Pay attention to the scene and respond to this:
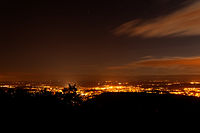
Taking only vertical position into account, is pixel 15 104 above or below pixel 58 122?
above

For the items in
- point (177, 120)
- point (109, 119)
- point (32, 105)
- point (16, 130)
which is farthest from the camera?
point (177, 120)

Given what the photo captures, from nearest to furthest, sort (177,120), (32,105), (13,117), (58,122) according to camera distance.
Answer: (13,117), (58,122), (32,105), (177,120)

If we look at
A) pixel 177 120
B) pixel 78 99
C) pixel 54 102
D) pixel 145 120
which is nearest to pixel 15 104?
pixel 54 102

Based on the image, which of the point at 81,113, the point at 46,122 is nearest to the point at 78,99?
the point at 81,113

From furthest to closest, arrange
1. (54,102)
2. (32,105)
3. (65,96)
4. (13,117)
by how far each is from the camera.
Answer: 1. (65,96)
2. (54,102)
3. (32,105)
4. (13,117)

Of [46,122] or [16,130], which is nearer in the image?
[16,130]

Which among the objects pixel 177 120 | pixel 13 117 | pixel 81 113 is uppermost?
pixel 13 117

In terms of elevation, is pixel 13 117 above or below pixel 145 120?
above

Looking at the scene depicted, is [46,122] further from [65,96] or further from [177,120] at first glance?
[177,120]

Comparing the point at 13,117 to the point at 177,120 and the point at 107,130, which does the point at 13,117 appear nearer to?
the point at 107,130
